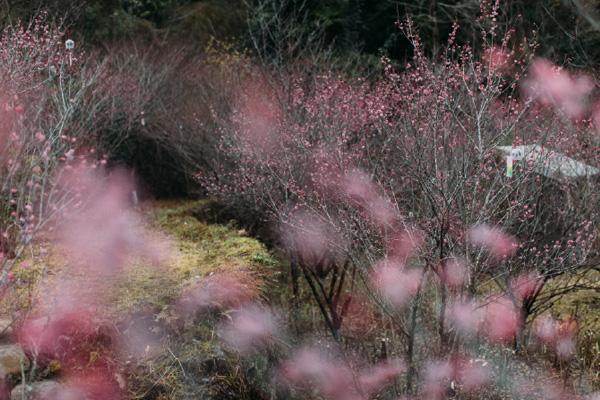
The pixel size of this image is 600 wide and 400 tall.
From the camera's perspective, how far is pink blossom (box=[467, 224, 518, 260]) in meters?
4.86

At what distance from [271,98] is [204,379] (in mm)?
4845

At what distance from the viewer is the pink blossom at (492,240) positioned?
4859 millimetres

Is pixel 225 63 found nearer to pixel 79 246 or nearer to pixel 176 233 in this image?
pixel 176 233

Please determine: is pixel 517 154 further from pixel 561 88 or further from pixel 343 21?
pixel 343 21

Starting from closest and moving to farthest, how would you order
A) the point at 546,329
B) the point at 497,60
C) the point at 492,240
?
the point at 492,240 < the point at 497,60 < the point at 546,329

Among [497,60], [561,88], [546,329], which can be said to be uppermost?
[497,60]

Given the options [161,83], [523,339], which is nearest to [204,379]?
[523,339]

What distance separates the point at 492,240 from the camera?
518cm

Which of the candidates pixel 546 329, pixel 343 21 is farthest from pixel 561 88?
pixel 343 21

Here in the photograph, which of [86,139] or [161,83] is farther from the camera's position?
[161,83]

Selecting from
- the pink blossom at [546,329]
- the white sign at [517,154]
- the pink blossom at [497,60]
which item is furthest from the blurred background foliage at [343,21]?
the white sign at [517,154]

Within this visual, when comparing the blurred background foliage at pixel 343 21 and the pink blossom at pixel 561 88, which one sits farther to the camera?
the blurred background foliage at pixel 343 21

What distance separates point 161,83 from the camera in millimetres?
10398

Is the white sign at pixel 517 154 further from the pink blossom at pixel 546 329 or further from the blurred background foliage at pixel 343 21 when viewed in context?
the blurred background foliage at pixel 343 21
